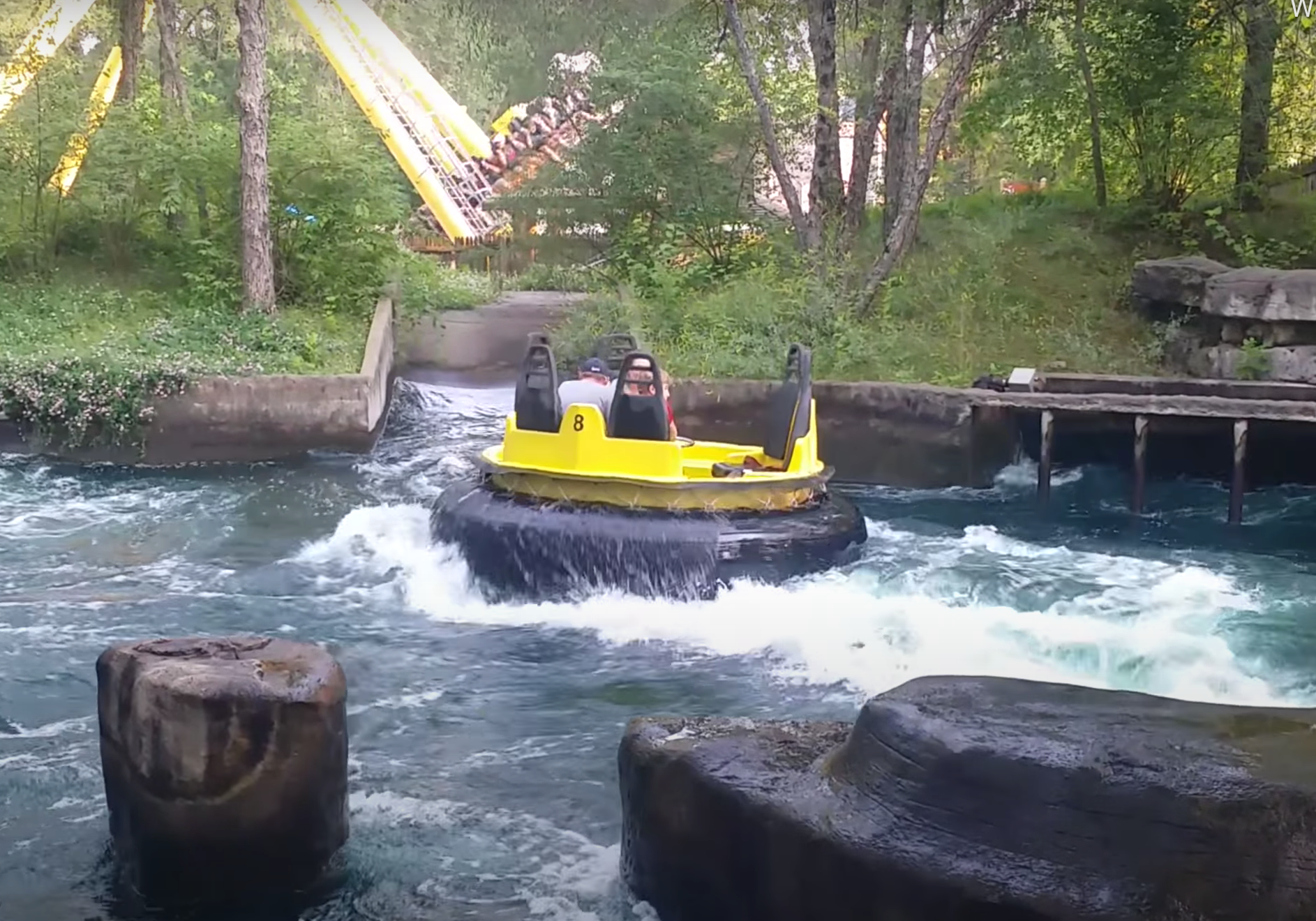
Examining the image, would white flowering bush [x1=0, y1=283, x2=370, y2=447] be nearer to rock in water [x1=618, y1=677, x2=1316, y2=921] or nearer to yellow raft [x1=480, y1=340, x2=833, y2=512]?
yellow raft [x1=480, y1=340, x2=833, y2=512]

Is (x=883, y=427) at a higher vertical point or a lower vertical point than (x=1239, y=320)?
lower

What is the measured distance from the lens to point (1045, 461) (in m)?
10.8

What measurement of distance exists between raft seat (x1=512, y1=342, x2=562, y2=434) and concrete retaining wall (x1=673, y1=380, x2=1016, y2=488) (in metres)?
3.80

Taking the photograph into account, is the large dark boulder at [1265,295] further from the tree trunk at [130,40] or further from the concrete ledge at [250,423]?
the tree trunk at [130,40]

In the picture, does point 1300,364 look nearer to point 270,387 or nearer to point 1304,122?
point 1304,122

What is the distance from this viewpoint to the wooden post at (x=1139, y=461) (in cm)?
1045

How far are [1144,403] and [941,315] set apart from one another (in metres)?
3.93

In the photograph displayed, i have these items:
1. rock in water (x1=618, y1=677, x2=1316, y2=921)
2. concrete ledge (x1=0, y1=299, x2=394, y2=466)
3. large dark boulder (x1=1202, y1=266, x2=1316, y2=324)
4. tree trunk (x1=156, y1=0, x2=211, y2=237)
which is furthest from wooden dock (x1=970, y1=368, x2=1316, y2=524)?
tree trunk (x1=156, y1=0, x2=211, y2=237)

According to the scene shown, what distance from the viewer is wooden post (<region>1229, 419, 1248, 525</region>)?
392 inches

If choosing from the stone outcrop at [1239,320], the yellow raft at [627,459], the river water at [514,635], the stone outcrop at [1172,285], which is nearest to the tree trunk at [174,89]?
the river water at [514,635]

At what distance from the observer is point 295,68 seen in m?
25.3

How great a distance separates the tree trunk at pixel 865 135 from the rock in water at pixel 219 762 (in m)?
12.2

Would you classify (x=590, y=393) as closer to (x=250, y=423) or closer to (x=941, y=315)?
(x=250, y=423)

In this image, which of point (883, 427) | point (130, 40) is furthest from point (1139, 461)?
point (130, 40)
